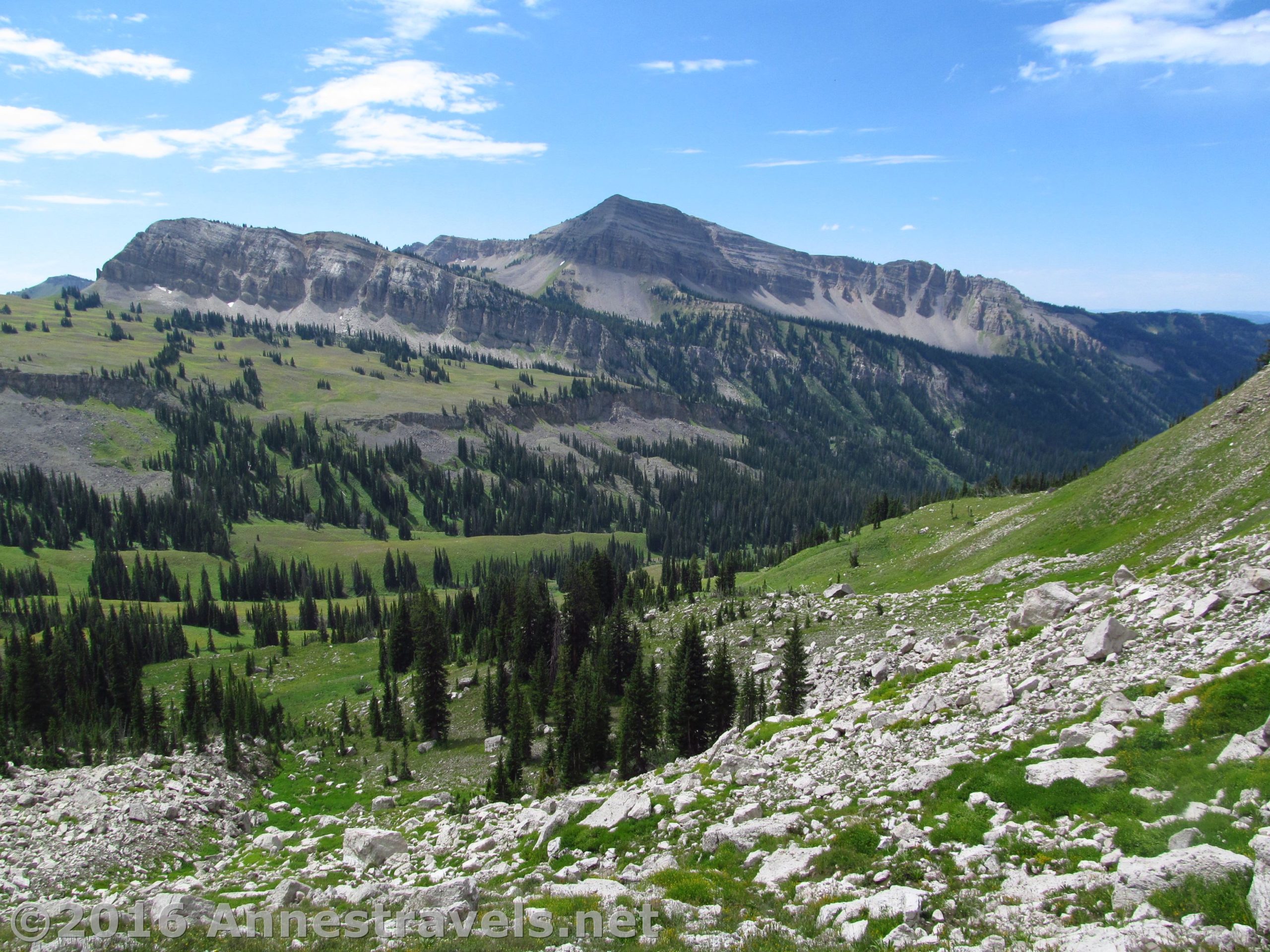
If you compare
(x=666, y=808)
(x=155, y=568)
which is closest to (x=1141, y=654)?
(x=666, y=808)

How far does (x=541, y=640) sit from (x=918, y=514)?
61732 millimetres

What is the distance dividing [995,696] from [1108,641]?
494 cm

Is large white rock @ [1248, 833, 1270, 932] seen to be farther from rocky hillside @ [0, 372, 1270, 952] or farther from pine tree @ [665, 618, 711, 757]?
pine tree @ [665, 618, 711, 757]

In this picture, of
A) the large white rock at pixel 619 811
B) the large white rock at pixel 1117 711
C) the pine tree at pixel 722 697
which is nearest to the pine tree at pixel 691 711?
the pine tree at pixel 722 697

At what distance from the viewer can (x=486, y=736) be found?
7019 centimetres

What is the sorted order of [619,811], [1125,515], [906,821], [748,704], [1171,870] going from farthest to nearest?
1. [1125,515]
2. [748,704]
3. [619,811]
4. [906,821]
5. [1171,870]

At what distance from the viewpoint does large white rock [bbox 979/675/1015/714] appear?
27.5 m

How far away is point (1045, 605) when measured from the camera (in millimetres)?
37219

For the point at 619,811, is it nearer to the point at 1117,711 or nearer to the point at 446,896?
the point at 446,896

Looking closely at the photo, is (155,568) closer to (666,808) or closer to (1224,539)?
(666,808)

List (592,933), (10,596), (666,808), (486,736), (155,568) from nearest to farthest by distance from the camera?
(592,933)
(666,808)
(486,736)
(10,596)
(155,568)

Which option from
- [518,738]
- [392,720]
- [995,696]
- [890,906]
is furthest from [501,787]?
[890,906]

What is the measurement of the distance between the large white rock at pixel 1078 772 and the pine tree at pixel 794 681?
3059cm

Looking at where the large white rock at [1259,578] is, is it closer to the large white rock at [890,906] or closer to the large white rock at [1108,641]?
the large white rock at [1108,641]
